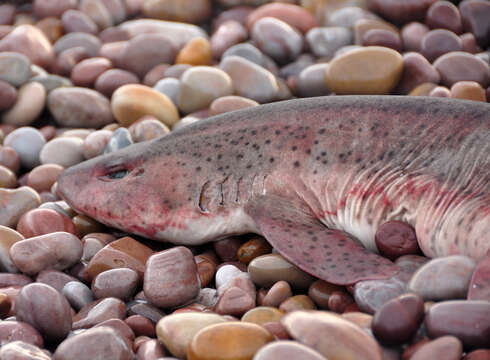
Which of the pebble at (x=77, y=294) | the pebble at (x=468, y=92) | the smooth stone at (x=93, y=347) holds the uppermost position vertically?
the pebble at (x=468, y=92)

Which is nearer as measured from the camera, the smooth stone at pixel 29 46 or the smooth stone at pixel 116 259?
the smooth stone at pixel 116 259

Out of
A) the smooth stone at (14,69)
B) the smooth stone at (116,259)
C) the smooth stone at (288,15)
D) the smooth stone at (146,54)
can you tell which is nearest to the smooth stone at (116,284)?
the smooth stone at (116,259)

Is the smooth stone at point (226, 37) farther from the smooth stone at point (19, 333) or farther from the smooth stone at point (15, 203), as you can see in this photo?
the smooth stone at point (19, 333)

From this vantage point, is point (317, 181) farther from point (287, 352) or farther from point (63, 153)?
point (63, 153)

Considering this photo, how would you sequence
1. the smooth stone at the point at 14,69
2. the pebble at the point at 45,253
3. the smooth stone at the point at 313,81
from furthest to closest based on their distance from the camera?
the smooth stone at the point at 14,69
the smooth stone at the point at 313,81
the pebble at the point at 45,253

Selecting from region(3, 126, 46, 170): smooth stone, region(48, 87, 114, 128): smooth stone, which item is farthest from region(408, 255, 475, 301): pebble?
region(48, 87, 114, 128): smooth stone

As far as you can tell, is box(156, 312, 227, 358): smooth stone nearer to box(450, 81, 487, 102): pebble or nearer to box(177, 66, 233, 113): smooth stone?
box(450, 81, 487, 102): pebble
